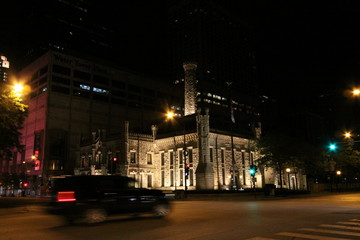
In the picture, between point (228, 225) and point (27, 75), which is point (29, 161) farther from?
point (228, 225)

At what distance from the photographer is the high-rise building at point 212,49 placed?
137m

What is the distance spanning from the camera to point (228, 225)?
12.3m

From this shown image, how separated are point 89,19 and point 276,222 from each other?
12205 cm

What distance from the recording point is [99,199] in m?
13.1

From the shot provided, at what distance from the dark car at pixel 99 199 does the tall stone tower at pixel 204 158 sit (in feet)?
108

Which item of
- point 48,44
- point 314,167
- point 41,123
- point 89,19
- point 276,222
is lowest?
point 276,222

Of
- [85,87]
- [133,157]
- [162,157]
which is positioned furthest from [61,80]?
[162,157]

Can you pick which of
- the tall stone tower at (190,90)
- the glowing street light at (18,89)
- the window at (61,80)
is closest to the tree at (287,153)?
the tall stone tower at (190,90)

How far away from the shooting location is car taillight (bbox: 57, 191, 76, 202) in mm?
13185

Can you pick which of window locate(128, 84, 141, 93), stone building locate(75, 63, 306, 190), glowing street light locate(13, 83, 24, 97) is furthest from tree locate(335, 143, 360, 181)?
window locate(128, 84, 141, 93)

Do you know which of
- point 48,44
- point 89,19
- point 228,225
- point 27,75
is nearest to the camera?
point 228,225

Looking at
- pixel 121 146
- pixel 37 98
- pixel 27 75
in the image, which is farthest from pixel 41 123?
pixel 121 146

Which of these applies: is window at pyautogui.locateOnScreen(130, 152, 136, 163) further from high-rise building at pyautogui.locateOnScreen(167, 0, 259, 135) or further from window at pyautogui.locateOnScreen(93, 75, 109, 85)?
high-rise building at pyautogui.locateOnScreen(167, 0, 259, 135)

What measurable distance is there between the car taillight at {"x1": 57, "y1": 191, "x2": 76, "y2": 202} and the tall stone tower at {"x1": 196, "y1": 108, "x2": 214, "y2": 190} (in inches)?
1376
